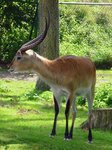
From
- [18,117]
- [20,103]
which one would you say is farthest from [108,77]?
[18,117]

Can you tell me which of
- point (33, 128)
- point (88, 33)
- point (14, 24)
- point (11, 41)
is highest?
point (14, 24)

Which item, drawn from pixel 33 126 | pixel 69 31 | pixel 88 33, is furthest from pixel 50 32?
pixel 69 31

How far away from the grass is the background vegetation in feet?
20.5

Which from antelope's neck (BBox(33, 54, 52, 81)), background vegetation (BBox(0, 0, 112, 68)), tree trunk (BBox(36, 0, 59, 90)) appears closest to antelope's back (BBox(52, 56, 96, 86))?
antelope's neck (BBox(33, 54, 52, 81))

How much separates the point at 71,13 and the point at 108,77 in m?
4.92

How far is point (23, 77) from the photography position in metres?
18.0

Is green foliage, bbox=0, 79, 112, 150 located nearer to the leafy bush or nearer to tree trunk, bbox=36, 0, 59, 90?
tree trunk, bbox=36, 0, 59, 90

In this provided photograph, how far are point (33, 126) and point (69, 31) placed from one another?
39.8ft

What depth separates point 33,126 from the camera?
32.5ft

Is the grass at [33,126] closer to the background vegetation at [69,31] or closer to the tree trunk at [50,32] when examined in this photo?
the tree trunk at [50,32]

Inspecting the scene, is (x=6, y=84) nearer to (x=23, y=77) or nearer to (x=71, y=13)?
(x=23, y=77)

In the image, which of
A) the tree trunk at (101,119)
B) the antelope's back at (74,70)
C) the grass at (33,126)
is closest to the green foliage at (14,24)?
the grass at (33,126)

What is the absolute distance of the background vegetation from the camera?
20484mm

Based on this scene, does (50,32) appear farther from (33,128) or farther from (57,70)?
(57,70)
